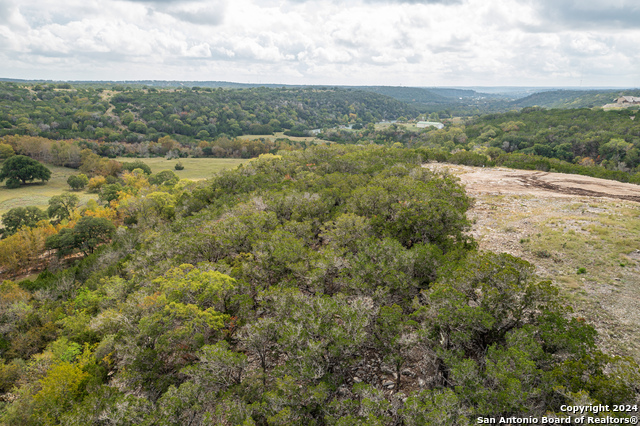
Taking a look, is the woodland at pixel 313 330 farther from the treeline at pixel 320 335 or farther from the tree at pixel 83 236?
the tree at pixel 83 236

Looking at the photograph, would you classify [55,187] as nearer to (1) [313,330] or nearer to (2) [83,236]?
(2) [83,236]

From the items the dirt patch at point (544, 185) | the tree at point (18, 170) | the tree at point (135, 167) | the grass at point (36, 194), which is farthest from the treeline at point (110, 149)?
the dirt patch at point (544, 185)

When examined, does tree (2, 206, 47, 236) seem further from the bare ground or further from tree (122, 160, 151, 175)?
the bare ground

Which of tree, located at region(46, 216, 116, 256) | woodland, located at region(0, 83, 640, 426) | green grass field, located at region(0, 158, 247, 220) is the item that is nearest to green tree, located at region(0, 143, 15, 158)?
green grass field, located at region(0, 158, 247, 220)

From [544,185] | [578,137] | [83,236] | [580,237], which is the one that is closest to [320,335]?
[580,237]

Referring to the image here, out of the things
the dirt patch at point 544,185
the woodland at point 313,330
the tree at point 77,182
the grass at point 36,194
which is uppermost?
the dirt patch at point 544,185
